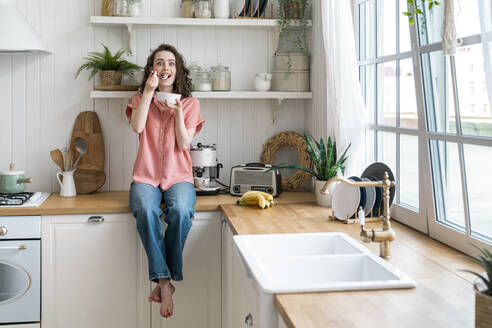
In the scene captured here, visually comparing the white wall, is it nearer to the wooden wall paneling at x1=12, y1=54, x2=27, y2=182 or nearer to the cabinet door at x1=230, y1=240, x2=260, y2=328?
the wooden wall paneling at x1=12, y1=54, x2=27, y2=182

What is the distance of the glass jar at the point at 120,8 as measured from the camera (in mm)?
3180

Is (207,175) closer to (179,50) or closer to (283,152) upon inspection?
(283,152)

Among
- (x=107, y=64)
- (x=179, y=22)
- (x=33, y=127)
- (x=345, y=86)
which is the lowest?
(x=33, y=127)

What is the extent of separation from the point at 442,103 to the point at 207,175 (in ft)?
5.25

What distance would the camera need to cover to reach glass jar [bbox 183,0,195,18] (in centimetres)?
327

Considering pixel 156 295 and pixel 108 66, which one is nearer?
pixel 156 295

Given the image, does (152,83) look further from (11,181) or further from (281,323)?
(281,323)

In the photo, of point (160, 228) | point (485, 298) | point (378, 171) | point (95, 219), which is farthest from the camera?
point (95, 219)

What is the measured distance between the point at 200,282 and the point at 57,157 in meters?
1.11

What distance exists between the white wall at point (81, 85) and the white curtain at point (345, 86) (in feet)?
1.61

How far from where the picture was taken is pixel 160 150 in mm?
3033

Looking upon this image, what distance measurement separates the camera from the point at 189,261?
117 inches

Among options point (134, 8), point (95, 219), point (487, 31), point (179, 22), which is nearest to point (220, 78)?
point (179, 22)

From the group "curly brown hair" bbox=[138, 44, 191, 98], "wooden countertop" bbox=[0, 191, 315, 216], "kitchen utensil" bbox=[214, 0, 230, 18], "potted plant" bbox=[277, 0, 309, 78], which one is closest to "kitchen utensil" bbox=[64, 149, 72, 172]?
"wooden countertop" bbox=[0, 191, 315, 216]
